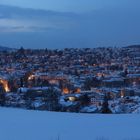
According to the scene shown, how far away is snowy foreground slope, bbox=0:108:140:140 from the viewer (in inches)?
172

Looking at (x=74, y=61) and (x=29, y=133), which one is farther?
(x=74, y=61)

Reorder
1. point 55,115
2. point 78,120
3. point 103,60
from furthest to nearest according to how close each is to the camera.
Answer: point 103,60 → point 55,115 → point 78,120

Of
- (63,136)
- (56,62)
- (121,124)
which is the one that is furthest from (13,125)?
(56,62)

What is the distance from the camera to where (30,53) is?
229ft

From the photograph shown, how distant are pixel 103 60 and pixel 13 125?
6399cm

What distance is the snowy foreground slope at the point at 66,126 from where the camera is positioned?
4379mm

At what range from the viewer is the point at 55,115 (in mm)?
5656

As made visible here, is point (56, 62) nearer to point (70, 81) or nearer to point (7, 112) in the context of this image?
point (70, 81)

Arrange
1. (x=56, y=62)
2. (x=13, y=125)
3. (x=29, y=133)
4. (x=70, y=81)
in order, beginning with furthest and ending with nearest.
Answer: (x=56, y=62) < (x=70, y=81) < (x=13, y=125) < (x=29, y=133)

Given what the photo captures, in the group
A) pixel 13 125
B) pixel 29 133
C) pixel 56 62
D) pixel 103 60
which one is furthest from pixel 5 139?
pixel 103 60

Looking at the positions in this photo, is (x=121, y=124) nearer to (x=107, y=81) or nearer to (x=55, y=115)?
(x=55, y=115)

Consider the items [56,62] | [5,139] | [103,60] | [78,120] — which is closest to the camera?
[5,139]

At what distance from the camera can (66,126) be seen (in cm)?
488

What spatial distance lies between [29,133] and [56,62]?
58.0 m
